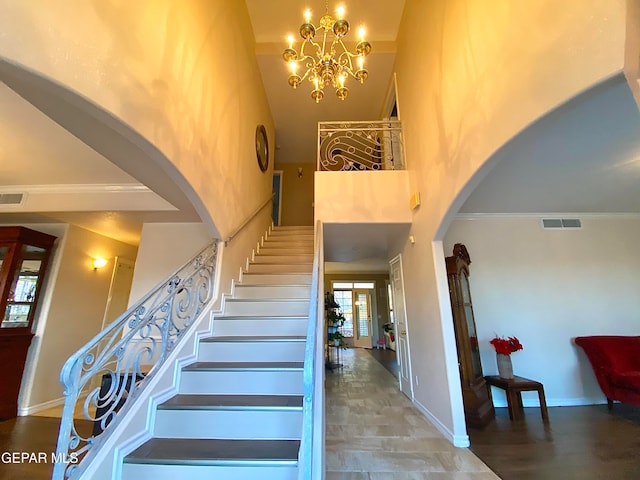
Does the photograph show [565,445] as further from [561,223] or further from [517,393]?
[561,223]

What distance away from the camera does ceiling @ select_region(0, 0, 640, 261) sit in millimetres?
2035

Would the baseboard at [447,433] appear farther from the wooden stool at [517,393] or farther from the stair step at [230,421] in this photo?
the stair step at [230,421]

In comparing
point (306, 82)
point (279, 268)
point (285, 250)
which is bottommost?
point (279, 268)

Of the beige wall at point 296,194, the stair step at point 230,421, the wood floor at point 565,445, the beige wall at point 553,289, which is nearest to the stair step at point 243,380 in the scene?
the stair step at point 230,421

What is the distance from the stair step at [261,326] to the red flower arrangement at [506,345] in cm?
258

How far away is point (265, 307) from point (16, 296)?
3.46m

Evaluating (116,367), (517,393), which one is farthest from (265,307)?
(517,393)

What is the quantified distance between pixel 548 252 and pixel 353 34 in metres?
4.83

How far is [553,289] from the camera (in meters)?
3.91

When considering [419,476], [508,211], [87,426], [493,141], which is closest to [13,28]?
[493,141]

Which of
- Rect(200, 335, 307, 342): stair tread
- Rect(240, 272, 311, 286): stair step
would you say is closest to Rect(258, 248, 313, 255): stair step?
Rect(240, 272, 311, 286): stair step

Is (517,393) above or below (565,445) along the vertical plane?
above

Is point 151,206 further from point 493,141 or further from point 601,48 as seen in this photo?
point 601,48

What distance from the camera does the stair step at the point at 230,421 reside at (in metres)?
1.84
